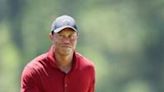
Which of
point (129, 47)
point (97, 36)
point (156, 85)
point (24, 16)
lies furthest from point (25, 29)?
point (156, 85)

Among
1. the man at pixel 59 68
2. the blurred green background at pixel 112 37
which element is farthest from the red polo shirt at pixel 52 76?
the blurred green background at pixel 112 37

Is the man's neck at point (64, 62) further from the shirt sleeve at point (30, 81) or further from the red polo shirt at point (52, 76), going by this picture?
the shirt sleeve at point (30, 81)

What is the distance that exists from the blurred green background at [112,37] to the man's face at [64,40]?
8.25 feet

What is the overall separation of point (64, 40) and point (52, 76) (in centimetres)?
21

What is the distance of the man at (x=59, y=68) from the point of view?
2.66 meters

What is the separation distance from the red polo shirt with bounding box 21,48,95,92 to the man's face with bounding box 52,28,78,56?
83mm

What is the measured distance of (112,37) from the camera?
527 cm

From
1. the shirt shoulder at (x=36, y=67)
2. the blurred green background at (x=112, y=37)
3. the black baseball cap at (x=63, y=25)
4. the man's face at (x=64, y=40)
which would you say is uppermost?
the black baseball cap at (x=63, y=25)

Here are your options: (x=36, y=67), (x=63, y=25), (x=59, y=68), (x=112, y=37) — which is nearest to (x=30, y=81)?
(x=36, y=67)

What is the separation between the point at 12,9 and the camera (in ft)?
17.8

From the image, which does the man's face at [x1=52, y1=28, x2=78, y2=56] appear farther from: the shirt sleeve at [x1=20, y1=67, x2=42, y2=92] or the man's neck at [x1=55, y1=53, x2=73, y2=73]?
the shirt sleeve at [x1=20, y1=67, x2=42, y2=92]

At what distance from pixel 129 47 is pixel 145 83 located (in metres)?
0.41

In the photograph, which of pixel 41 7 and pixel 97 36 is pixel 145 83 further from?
pixel 41 7

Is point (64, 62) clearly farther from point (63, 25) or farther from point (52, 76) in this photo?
point (63, 25)
